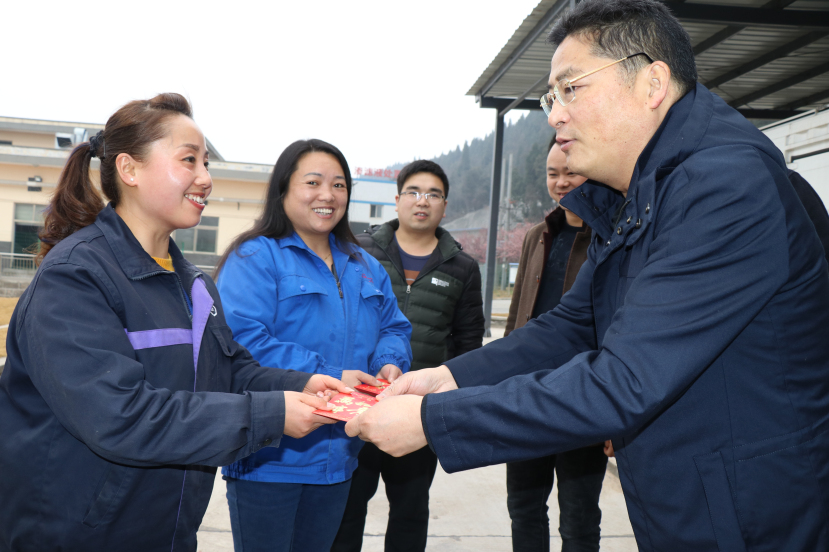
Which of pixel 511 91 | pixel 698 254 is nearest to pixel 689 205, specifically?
pixel 698 254

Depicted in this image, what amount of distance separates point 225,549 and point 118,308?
8.78 ft

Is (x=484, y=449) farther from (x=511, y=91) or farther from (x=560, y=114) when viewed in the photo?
(x=511, y=91)

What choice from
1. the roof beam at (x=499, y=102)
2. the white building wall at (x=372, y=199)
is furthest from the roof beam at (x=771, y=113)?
the white building wall at (x=372, y=199)

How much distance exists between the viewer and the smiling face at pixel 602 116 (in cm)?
180

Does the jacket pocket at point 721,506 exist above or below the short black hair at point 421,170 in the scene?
below

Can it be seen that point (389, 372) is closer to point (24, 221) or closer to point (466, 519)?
point (466, 519)

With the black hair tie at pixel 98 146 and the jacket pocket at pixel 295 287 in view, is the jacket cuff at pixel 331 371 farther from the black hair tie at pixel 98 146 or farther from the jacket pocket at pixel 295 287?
the black hair tie at pixel 98 146

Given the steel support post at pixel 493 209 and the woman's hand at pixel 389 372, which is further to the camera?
the steel support post at pixel 493 209

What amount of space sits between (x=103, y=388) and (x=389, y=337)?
155cm

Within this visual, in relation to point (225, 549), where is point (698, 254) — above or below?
above

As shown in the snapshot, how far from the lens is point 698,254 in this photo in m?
1.45

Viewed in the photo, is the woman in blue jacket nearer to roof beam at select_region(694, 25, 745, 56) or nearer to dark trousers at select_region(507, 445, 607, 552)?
dark trousers at select_region(507, 445, 607, 552)

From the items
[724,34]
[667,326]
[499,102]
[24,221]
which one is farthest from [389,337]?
[24,221]

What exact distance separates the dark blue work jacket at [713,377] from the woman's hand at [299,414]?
61cm
